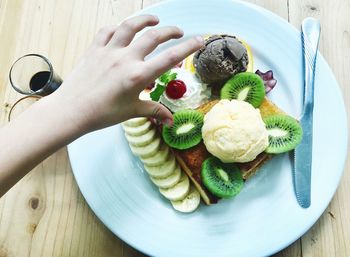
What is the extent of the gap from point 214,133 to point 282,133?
241 millimetres

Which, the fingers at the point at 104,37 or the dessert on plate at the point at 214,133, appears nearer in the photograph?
the fingers at the point at 104,37

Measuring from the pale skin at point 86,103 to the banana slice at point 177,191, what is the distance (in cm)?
39

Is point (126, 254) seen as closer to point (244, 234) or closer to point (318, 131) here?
point (244, 234)

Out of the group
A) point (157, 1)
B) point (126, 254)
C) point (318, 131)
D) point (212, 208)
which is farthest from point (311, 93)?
point (126, 254)

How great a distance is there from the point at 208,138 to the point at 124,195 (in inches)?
13.4

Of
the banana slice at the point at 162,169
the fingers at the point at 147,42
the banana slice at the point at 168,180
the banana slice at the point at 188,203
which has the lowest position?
the banana slice at the point at 188,203

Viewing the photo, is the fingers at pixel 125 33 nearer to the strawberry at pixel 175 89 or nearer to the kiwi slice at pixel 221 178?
the strawberry at pixel 175 89

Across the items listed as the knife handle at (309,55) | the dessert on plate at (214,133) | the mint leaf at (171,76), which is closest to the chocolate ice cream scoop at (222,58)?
the dessert on plate at (214,133)

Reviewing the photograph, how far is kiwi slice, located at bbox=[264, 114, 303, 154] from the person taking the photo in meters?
1.39

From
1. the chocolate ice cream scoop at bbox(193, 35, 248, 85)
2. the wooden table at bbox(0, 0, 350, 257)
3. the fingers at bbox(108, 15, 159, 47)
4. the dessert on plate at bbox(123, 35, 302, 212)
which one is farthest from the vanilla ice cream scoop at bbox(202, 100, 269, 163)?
the fingers at bbox(108, 15, 159, 47)

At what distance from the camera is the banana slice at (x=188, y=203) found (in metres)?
1.39

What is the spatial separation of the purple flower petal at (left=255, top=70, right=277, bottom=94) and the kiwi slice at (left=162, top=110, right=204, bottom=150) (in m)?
0.27

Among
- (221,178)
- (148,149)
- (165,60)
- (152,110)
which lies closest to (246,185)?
(221,178)

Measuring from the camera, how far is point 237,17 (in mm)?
1516
